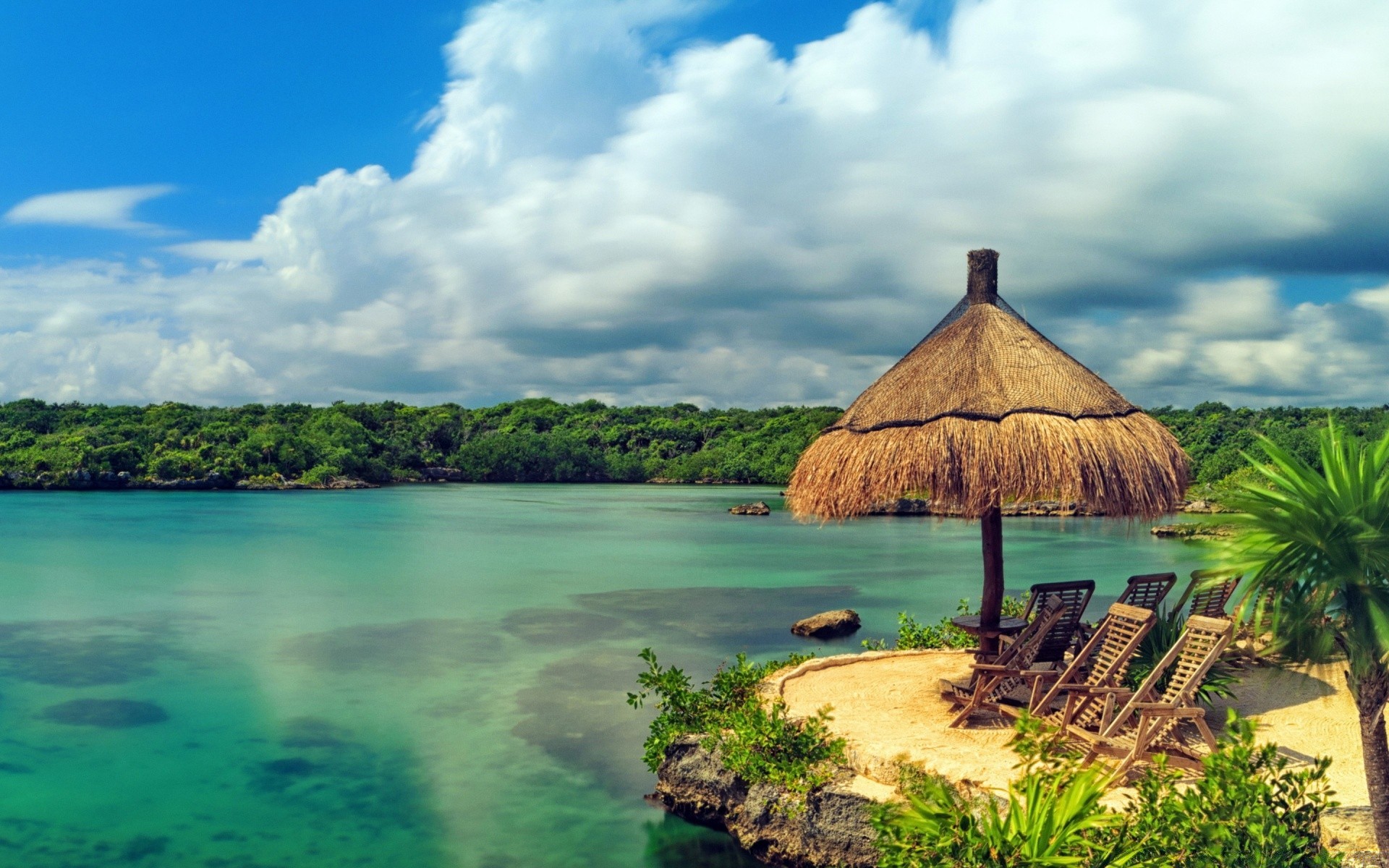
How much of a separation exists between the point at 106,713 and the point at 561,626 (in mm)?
6396

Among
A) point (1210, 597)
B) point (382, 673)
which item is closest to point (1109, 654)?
point (1210, 597)

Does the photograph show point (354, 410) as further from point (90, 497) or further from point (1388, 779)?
point (1388, 779)

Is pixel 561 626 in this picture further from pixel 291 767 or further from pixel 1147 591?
pixel 1147 591

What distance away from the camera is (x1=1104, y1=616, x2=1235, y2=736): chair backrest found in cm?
501

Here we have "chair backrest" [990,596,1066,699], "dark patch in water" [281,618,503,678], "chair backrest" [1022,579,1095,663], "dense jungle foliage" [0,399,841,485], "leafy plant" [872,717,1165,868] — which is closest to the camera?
"leafy plant" [872,717,1165,868]

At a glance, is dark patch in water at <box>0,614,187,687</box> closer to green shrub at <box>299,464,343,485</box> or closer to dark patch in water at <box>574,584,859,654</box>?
dark patch in water at <box>574,584,859,654</box>

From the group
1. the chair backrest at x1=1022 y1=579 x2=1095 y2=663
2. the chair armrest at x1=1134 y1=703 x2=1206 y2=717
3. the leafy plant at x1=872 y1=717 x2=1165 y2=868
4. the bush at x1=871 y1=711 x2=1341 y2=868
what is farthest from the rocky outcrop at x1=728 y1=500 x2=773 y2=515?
the leafy plant at x1=872 y1=717 x2=1165 y2=868

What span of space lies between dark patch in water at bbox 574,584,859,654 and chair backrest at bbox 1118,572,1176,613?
6863mm

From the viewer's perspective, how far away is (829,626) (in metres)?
14.0

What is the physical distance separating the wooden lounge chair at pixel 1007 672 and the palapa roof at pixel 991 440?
31.3 inches

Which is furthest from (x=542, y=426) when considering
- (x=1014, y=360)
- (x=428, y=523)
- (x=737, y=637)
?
(x=1014, y=360)

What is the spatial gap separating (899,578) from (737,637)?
8.66 meters

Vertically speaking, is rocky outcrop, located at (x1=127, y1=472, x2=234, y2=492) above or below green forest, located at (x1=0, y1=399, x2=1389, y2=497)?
below

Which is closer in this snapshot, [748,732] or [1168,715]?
[1168,715]
